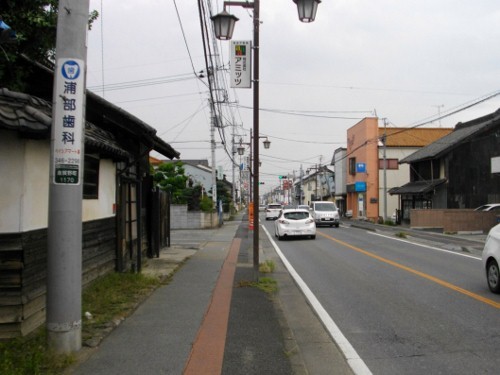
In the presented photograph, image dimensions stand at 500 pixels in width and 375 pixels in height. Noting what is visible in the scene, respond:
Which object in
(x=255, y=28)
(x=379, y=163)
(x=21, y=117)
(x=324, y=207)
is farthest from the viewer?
(x=379, y=163)

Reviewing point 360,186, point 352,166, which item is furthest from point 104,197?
point 352,166

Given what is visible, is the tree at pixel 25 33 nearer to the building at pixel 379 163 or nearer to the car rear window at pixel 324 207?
the car rear window at pixel 324 207

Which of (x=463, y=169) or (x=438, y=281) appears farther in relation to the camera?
(x=463, y=169)

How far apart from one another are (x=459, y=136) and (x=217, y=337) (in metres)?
33.1

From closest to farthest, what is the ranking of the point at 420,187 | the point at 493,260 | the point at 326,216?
the point at 493,260 → the point at 326,216 → the point at 420,187

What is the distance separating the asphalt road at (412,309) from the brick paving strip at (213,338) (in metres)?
1.64

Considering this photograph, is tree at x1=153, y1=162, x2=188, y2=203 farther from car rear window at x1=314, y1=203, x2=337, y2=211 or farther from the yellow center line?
the yellow center line

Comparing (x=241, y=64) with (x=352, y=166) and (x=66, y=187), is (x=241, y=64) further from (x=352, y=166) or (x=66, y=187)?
(x=352, y=166)

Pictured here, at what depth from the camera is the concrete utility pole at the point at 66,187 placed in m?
4.71

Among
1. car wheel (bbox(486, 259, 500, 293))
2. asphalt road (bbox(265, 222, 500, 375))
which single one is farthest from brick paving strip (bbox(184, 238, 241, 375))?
car wheel (bbox(486, 259, 500, 293))

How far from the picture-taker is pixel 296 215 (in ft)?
74.9

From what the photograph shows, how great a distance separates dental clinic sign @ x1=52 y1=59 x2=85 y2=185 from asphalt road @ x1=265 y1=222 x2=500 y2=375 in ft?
12.3

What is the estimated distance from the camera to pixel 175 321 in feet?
21.4

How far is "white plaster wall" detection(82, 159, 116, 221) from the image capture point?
8109 mm
